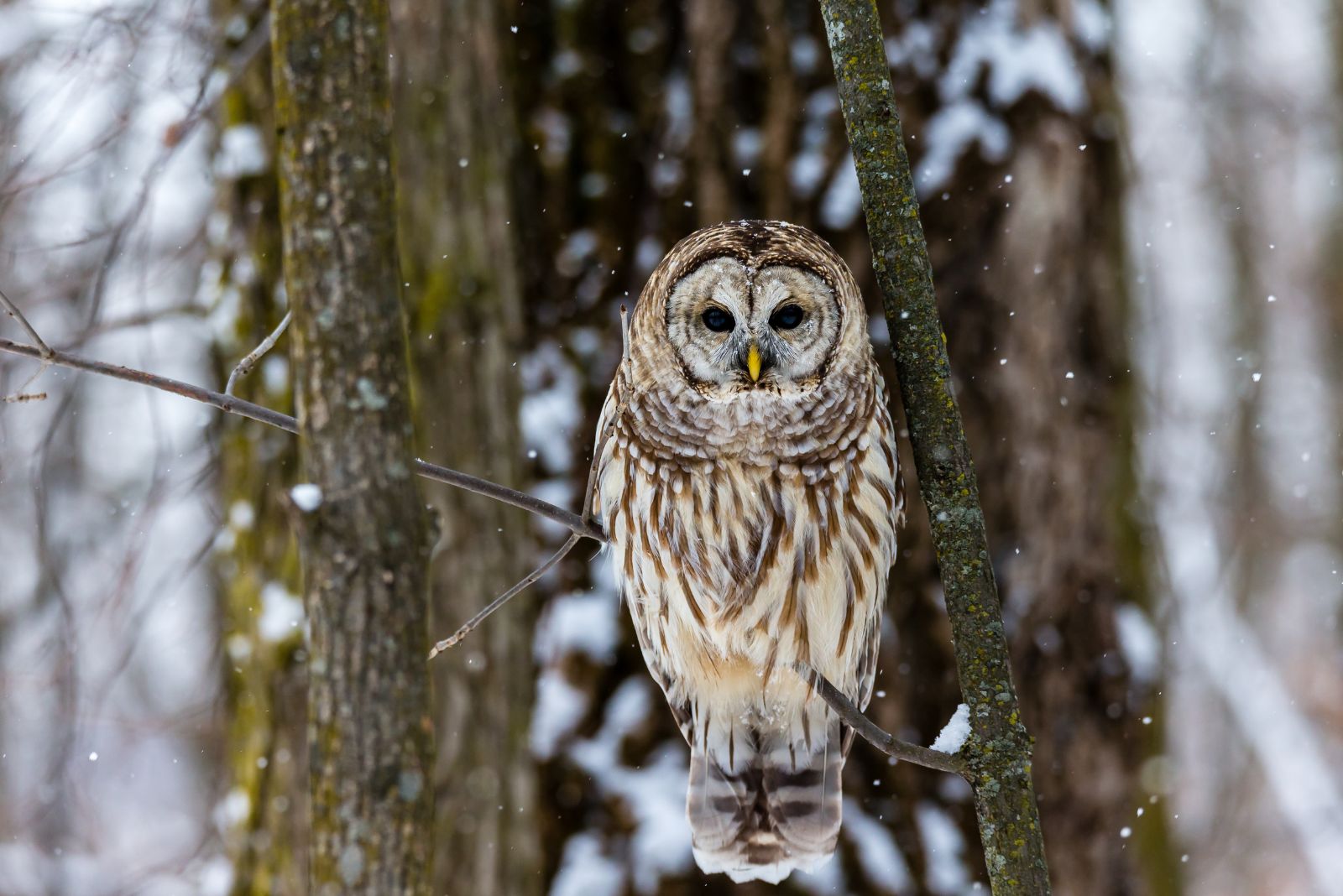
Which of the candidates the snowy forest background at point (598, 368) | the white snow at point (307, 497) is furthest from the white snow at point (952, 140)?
the white snow at point (307, 497)

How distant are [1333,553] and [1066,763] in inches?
384

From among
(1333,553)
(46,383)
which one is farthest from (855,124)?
(1333,553)

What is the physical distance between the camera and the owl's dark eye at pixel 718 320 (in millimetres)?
2195

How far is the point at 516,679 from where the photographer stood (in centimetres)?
321

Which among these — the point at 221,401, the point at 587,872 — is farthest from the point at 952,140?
the point at 221,401

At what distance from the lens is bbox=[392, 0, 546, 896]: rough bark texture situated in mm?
3174

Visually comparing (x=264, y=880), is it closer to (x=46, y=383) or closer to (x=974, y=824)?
(x=974, y=824)

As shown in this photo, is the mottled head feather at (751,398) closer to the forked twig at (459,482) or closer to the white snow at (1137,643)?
the forked twig at (459,482)

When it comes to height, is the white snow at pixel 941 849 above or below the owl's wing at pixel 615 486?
below

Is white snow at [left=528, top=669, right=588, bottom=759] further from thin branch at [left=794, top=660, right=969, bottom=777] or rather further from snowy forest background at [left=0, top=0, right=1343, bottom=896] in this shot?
thin branch at [left=794, top=660, right=969, bottom=777]

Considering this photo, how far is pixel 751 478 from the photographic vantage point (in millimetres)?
2287

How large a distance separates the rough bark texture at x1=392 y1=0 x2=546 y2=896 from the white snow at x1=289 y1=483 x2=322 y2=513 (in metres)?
2.00

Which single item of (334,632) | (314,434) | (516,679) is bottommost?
(334,632)

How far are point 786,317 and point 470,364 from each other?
1301 mm
